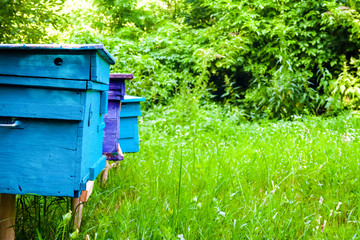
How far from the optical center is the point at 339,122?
489 centimetres

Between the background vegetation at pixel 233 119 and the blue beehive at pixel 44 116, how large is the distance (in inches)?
13.8

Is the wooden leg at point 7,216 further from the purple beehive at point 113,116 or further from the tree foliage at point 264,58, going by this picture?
the tree foliage at point 264,58

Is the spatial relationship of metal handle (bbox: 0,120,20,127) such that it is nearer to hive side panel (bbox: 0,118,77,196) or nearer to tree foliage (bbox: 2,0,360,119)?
hive side panel (bbox: 0,118,77,196)

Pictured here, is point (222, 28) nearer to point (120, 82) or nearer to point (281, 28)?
point (281, 28)

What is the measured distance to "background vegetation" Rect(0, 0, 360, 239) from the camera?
209 cm

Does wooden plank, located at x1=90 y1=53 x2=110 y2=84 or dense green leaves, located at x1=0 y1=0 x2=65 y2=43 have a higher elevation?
dense green leaves, located at x1=0 y1=0 x2=65 y2=43

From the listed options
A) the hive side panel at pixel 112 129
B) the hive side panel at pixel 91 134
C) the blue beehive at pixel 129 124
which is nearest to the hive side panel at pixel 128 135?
the blue beehive at pixel 129 124

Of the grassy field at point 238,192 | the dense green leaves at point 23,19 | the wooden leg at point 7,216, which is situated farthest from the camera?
the dense green leaves at point 23,19

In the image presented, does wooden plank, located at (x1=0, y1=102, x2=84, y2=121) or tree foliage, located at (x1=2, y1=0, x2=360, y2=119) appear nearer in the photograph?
wooden plank, located at (x1=0, y1=102, x2=84, y2=121)

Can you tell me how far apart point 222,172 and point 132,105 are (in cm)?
99

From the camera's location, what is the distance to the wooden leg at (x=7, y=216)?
5.55 feet

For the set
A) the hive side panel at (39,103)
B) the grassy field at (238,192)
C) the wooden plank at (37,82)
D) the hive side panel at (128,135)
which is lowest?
the grassy field at (238,192)

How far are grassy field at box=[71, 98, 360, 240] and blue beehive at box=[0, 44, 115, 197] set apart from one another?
1.19 feet

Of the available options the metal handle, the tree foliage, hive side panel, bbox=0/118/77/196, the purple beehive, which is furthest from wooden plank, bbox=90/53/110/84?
the tree foliage
